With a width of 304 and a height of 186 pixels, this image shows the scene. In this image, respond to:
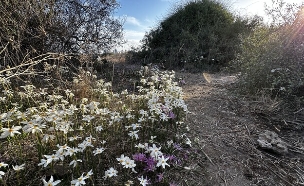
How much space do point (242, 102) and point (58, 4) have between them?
3.90m

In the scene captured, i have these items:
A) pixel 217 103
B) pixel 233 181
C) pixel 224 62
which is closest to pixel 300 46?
pixel 217 103

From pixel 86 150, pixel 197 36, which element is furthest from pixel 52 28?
pixel 197 36

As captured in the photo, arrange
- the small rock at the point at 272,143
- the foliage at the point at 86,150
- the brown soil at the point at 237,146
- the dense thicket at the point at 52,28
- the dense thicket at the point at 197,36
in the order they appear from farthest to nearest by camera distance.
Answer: the dense thicket at the point at 197,36
the dense thicket at the point at 52,28
the small rock at the point at 272,143
the brown soil at the point at 237,146
the foliage at the point at 86,150

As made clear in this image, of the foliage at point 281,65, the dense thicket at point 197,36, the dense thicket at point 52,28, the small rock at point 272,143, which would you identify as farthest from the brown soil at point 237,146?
the dense thicket at point 197,36

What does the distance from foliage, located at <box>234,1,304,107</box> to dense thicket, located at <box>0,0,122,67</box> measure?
10.5ft

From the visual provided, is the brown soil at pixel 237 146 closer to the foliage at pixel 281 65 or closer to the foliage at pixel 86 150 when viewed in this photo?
the foliage at pixel 86 150

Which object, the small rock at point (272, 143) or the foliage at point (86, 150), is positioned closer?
the foliage at point (86, 150)

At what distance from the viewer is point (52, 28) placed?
420 cm

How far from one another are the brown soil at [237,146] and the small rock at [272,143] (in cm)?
5

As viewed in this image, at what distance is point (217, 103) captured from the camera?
12.5 ft

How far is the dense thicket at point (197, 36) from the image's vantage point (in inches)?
305

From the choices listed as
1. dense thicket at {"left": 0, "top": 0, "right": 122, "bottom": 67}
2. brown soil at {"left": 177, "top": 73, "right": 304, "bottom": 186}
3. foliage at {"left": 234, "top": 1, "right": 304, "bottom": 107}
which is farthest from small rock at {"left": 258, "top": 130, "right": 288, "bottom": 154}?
dense thicket at {"left": 0, "top": 0, "right": 122, "bottom": 67}

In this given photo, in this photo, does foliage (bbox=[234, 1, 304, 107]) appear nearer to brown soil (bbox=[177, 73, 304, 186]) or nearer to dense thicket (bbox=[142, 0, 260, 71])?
brown soil (bbox=[177, 73, 304, 186])

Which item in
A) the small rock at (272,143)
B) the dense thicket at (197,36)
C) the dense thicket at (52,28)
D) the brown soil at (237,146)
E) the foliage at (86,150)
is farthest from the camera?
the dense thicket at (197,36)
